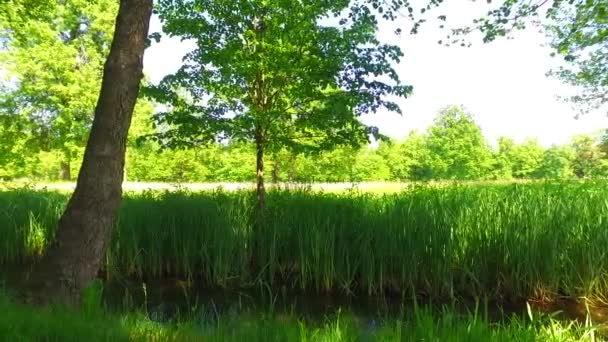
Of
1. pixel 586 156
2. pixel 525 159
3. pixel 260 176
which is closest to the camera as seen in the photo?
pixel 260 176

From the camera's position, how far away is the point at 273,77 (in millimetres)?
7324

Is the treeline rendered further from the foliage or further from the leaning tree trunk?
the leaning tree trunk

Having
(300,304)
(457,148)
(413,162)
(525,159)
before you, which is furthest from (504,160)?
(300,304)

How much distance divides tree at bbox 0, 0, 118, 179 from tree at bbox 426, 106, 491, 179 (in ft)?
83.7

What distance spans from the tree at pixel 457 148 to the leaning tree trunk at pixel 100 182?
35.1 meters

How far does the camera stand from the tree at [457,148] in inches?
1517

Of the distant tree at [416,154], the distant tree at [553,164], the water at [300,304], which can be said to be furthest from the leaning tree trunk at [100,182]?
the distant tree at [553,164]

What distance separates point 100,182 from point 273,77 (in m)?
4.25

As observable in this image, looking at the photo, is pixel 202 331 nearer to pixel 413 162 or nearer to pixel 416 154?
pixel 413 162

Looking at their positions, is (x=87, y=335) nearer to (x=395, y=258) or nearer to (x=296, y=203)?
(x=395, y=258)

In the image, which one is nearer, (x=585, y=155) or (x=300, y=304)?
(x=300, y=304)

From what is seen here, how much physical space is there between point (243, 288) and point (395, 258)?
191 cm

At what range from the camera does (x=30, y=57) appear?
79.4ft

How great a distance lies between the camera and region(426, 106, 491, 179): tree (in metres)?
38.5
